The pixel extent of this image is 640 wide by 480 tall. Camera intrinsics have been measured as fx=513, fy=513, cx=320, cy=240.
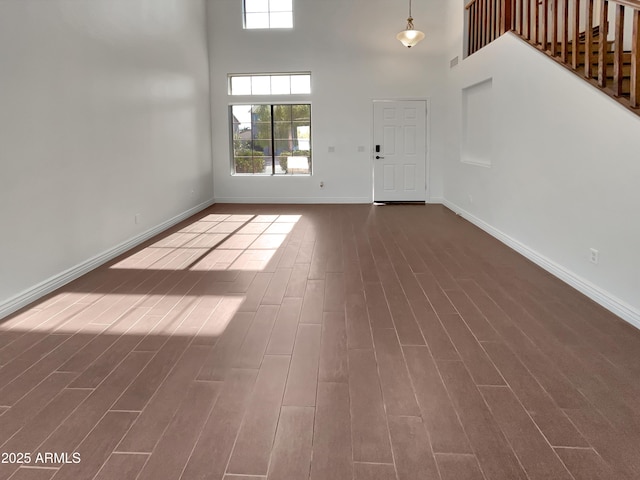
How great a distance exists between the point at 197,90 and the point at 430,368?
772 cm

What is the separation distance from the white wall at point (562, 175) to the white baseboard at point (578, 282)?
1cm

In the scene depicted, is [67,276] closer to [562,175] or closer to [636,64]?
[562,175]

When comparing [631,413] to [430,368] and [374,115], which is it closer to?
[430,368]

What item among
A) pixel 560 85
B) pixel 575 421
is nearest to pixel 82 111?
pixel 560 85

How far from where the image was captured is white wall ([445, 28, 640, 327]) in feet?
11.9

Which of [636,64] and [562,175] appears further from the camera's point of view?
[562,175]

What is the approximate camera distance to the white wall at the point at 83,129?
3.94 m

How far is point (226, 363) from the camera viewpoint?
115 inches

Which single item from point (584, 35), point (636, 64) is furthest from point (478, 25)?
point (636, 64)

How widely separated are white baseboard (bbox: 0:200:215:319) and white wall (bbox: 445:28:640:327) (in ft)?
14.5

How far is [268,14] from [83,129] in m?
6.09

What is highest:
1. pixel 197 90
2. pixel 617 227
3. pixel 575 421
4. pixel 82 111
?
pixel 197 90

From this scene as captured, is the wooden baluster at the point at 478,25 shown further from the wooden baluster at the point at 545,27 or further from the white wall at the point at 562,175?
the wooden baluster at the point at 545,27

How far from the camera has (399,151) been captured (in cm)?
1008
